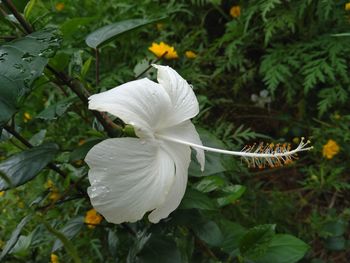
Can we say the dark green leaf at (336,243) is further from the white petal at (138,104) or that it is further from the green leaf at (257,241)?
the white petal at (138,104)

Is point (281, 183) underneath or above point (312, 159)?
underneath

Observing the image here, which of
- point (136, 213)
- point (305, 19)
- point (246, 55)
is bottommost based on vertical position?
point (246, 55)

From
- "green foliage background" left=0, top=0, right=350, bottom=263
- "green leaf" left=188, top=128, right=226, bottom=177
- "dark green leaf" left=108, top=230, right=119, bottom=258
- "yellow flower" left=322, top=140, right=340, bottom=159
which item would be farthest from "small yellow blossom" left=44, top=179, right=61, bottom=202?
"yellow flower" left=322, top=140, right=340, bottom=159

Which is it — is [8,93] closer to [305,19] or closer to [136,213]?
[136,213]

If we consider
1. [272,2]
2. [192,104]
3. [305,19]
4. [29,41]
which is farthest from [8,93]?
[305,19]

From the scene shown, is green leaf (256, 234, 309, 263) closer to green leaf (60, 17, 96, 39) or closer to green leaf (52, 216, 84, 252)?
green leaf (52, 216, 84, 252)

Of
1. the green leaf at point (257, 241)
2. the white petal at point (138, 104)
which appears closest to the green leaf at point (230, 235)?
the green leaf at point (257, 241)
